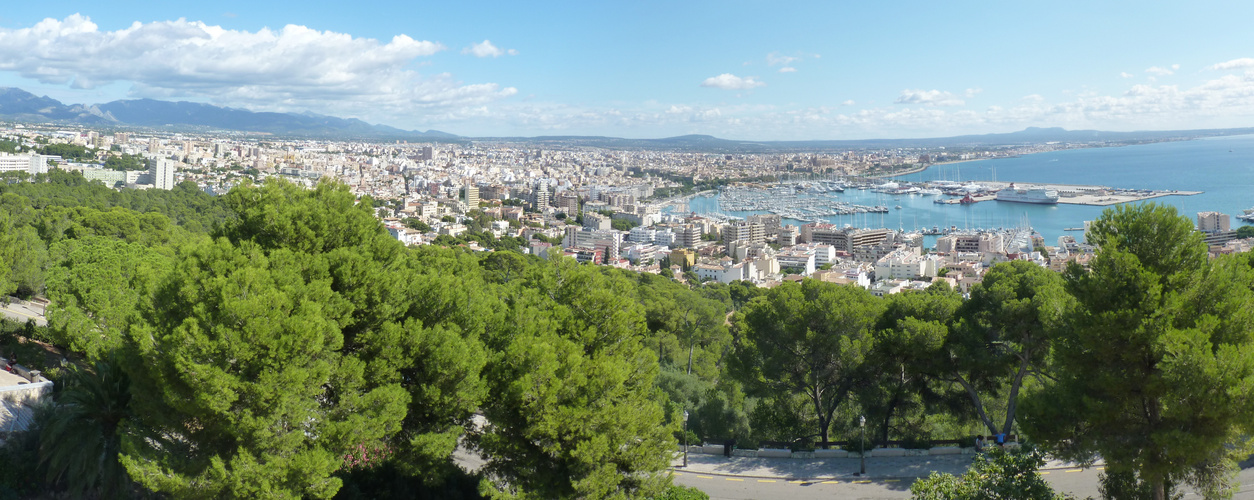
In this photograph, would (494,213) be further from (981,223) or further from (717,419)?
(717,419)

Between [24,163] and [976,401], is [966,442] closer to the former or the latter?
[976,401]

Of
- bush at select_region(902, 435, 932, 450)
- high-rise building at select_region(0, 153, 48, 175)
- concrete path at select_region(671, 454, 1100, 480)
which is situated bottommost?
concrete path at select_region(671, 454, 1100, 480)

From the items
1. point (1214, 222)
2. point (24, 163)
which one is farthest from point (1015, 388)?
point (24, 163)

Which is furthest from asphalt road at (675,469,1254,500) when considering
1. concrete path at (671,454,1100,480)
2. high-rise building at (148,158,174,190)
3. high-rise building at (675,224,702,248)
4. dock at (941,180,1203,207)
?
dock at (941,180,1203,207)

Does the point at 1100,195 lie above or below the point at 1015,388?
above

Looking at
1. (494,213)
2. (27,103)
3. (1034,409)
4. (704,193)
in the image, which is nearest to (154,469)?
(1034,409)

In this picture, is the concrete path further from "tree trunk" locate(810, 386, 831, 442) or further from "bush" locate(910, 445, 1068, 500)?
"bush" locate(910, 445, 1068, 500)
